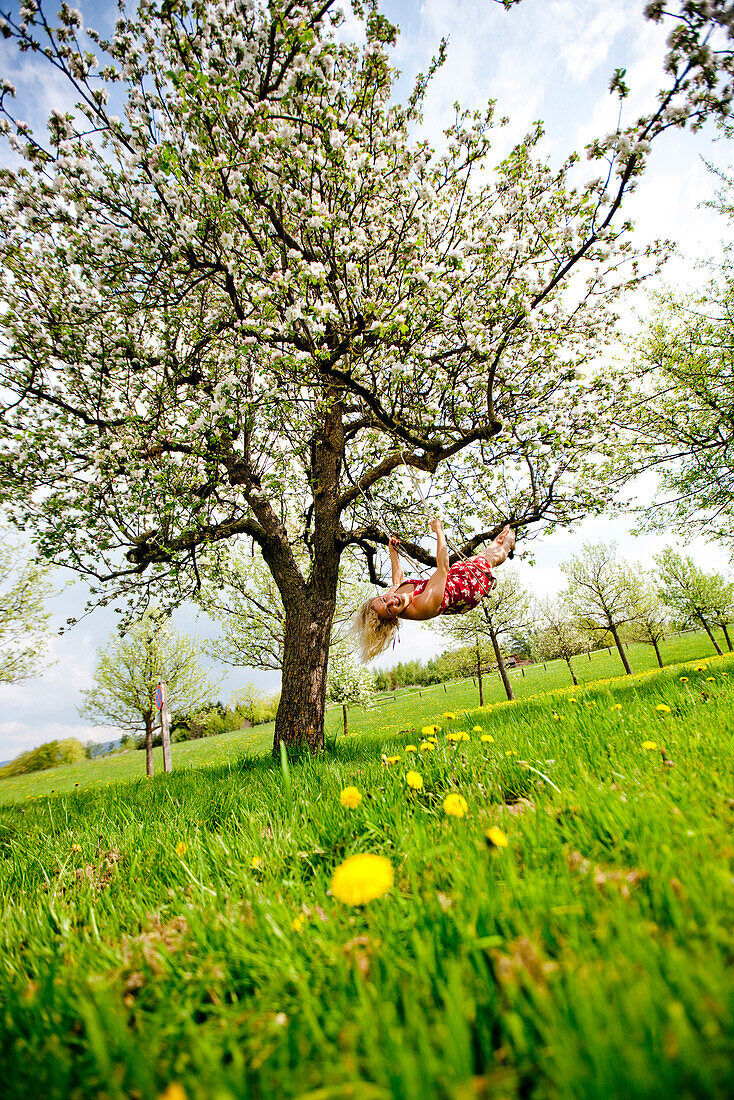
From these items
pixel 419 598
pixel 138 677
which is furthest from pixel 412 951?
pixel 138 677

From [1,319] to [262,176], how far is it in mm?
4035

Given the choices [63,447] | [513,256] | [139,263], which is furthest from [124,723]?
[513,256]

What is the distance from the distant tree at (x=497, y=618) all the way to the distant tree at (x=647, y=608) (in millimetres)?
7564

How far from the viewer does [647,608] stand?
31656 millimetres

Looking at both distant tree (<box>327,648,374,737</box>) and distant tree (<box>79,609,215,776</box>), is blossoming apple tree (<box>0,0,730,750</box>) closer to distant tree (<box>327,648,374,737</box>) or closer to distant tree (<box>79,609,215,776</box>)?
distant tree (<box>327,648,374,737</box>)

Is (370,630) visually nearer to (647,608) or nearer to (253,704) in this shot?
(647,608)

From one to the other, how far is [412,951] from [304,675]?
504 cm

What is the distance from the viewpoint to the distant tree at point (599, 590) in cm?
3083

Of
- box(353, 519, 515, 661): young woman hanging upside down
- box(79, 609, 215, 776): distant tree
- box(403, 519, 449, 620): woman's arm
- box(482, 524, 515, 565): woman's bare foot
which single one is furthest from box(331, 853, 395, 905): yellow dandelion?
box(79, 609, 215, 776): distant tree

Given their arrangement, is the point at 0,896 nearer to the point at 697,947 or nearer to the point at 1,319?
the point at 697,947

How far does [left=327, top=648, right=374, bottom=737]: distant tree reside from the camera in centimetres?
2075

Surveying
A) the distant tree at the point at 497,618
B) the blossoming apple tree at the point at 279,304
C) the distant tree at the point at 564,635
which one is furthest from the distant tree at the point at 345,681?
the distant tree at the point at 564,635

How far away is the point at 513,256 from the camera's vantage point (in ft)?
18.7

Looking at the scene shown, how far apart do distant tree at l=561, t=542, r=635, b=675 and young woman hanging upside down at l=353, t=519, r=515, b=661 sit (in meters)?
28.2
